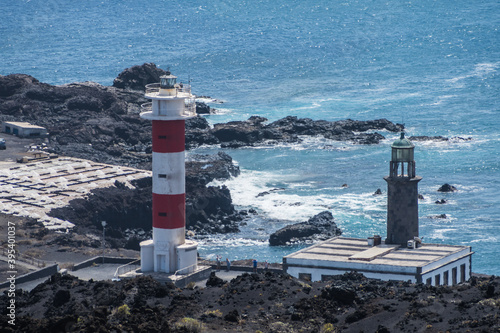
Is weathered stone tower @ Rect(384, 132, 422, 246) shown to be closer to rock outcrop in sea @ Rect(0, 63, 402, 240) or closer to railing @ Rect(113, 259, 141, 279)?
railing @ Rect(113, 259, 141, 279)

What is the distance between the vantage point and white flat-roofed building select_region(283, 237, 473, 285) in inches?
1786

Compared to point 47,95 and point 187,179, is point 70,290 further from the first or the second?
point 47,95

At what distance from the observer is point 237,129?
112812 mm

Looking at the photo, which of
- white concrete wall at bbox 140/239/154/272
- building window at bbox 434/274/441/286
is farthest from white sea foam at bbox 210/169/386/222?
white concrete wall at bbox 140/239/154/272

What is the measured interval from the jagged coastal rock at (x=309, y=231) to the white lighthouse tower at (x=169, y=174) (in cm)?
2759

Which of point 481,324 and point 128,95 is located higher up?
point 128,95

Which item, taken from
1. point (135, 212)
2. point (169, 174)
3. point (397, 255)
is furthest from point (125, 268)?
point (135, 212)

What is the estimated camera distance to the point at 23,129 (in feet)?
319

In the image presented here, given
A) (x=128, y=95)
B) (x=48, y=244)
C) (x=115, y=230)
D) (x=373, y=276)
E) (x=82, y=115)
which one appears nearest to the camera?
(x=373, y=276)

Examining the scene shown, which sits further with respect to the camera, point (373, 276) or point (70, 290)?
point (373, 276)

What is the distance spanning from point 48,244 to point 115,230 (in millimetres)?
10299

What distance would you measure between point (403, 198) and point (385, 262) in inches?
177

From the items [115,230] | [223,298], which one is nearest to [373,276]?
[223,298]

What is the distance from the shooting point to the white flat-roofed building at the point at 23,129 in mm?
97188
